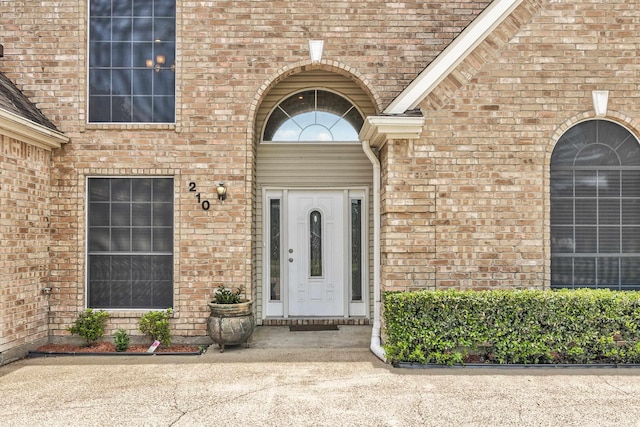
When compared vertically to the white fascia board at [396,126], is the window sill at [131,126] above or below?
above

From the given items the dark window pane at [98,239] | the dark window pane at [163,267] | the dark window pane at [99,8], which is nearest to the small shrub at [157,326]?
the dark window pane at [163,267]

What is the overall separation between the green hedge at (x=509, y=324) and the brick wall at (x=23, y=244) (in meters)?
4.87

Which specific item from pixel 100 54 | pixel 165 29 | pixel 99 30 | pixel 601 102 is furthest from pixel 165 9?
pixel 601 102

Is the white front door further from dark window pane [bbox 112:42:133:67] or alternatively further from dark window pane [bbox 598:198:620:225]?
dark window pane [bbox 598:198:620:225]

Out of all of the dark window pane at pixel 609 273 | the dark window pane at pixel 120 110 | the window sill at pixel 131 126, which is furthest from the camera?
the dark window pane at pixel 120 110

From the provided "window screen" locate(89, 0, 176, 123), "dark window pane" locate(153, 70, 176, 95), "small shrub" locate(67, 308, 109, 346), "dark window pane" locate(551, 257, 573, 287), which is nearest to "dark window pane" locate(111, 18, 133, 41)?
"window screen" locate(89, 0, 176, 123)

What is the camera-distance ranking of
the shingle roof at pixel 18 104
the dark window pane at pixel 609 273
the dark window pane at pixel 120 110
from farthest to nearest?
the dark window pane at pixel 120 110 → the dark window pane at pixel 609 273 → the shingle roof at pixel 18 104

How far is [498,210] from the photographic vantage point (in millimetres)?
6125

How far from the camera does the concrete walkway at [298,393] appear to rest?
163 inches

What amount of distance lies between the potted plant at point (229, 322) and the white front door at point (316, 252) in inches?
70.3

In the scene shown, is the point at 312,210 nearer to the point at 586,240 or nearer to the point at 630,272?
the point at 586,240

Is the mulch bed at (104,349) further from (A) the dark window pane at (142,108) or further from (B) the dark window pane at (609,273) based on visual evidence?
(B) the dark window pane at (609,273)

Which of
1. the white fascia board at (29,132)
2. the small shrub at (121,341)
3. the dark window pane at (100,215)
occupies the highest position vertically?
the white fascia board at (29,132)

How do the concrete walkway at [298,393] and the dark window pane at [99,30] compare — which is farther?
the dark window pane at [99,30]
